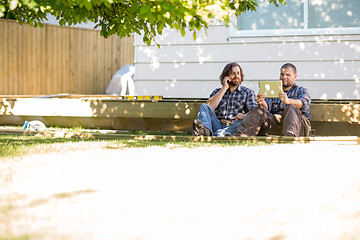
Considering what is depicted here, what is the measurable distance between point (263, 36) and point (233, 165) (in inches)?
196

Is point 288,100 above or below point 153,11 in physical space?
below

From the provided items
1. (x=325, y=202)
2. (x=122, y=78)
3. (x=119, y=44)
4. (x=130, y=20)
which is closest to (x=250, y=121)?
(x=130, y=20)

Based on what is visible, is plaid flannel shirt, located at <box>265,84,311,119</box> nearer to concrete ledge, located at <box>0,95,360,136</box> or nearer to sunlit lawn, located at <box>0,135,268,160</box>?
concrete ledge, located at <box>0,95,360,136</box>

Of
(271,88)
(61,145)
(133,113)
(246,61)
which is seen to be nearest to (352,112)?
(271,88)

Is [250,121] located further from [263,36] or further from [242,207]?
[242,207]

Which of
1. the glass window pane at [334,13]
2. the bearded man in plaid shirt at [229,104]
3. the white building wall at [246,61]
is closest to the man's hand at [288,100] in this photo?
the bearded man in plaid shirt at [229,104]

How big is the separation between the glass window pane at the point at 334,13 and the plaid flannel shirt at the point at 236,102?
218 cm

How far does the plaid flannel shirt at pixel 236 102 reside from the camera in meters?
7.37

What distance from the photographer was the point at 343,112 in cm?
750

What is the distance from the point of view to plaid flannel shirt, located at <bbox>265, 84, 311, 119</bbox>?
22.9 ft

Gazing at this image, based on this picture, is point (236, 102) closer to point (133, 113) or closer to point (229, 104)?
point (229, 104)

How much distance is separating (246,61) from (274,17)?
80 cm

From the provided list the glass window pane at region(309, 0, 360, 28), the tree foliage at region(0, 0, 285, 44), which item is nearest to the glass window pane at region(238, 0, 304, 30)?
the glass window pane at region(309, 0, 360, 28)

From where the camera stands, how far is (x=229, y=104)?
7410 millimetres
